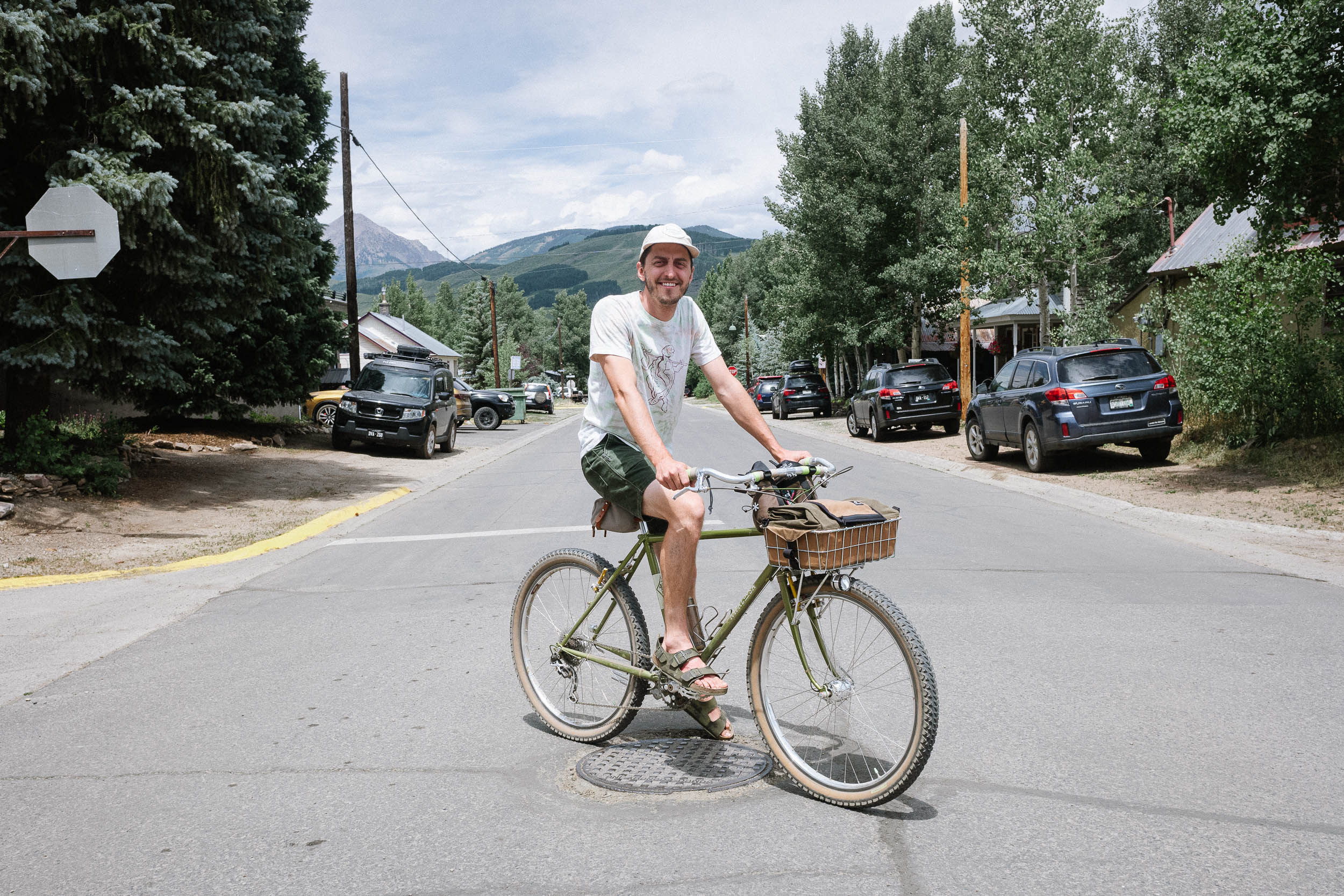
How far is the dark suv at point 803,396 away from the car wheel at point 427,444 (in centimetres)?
2015

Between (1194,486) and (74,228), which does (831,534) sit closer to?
(74,228)

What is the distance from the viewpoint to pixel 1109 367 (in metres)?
14.9

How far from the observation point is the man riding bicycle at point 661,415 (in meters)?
3.78

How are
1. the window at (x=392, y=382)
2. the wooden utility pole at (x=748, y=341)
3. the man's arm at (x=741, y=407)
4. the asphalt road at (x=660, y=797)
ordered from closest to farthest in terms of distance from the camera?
the asphalt road at (x=660, y=797) → the man's arm at (x=741, y=407) → the window at (x=392, y=382) → the wooden utility pole at (x=748, y=341)

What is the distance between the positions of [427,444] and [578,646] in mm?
18258

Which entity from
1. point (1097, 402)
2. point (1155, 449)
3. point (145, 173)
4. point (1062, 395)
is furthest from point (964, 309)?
point (145, 173)

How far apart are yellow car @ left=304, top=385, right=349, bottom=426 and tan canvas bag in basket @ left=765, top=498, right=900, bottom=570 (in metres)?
27.1

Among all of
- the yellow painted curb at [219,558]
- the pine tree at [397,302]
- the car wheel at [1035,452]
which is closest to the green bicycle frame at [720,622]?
the yellow painted curb at [219,558]

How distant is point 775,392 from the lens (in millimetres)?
45625

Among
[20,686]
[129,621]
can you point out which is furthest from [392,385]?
[20,686]

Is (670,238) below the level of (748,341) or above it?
below

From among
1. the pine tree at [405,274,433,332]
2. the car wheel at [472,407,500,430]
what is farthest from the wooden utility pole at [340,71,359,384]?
the pine tree at [405,274,433,332]

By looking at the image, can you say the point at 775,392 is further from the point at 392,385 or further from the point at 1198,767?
the point at 1198,767

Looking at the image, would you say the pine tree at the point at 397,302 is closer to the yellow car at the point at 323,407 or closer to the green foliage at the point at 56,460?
the yellow car at the point at 323,407
